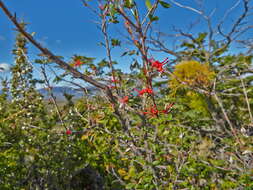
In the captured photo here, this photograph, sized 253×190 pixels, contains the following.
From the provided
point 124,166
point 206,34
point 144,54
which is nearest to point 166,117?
point 144,54

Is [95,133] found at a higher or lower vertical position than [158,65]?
lower

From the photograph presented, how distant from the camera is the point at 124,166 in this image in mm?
2246

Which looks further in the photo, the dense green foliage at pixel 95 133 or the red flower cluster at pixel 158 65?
the dense green foliage at pixel 95 133

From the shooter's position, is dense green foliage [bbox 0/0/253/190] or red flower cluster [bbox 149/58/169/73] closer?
red flower cluster [bbox 149/58/169/73]

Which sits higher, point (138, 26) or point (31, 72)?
point (31, 72)

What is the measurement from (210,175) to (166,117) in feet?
2.10

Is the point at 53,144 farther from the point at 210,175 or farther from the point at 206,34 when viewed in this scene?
the point at 206,34

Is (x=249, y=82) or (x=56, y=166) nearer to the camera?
(x=56, y=166)

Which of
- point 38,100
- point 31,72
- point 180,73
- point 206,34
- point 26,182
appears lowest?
point 26,182

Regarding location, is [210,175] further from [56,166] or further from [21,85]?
[21,85]

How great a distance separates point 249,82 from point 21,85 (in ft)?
12.0

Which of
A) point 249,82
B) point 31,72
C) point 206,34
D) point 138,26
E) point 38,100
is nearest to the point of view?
point 138,26

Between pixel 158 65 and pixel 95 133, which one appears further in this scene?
pixel 95 133

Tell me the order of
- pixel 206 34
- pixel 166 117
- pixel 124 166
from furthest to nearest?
pixel 206 34 → pixel 124 166 → pixel 166 117
